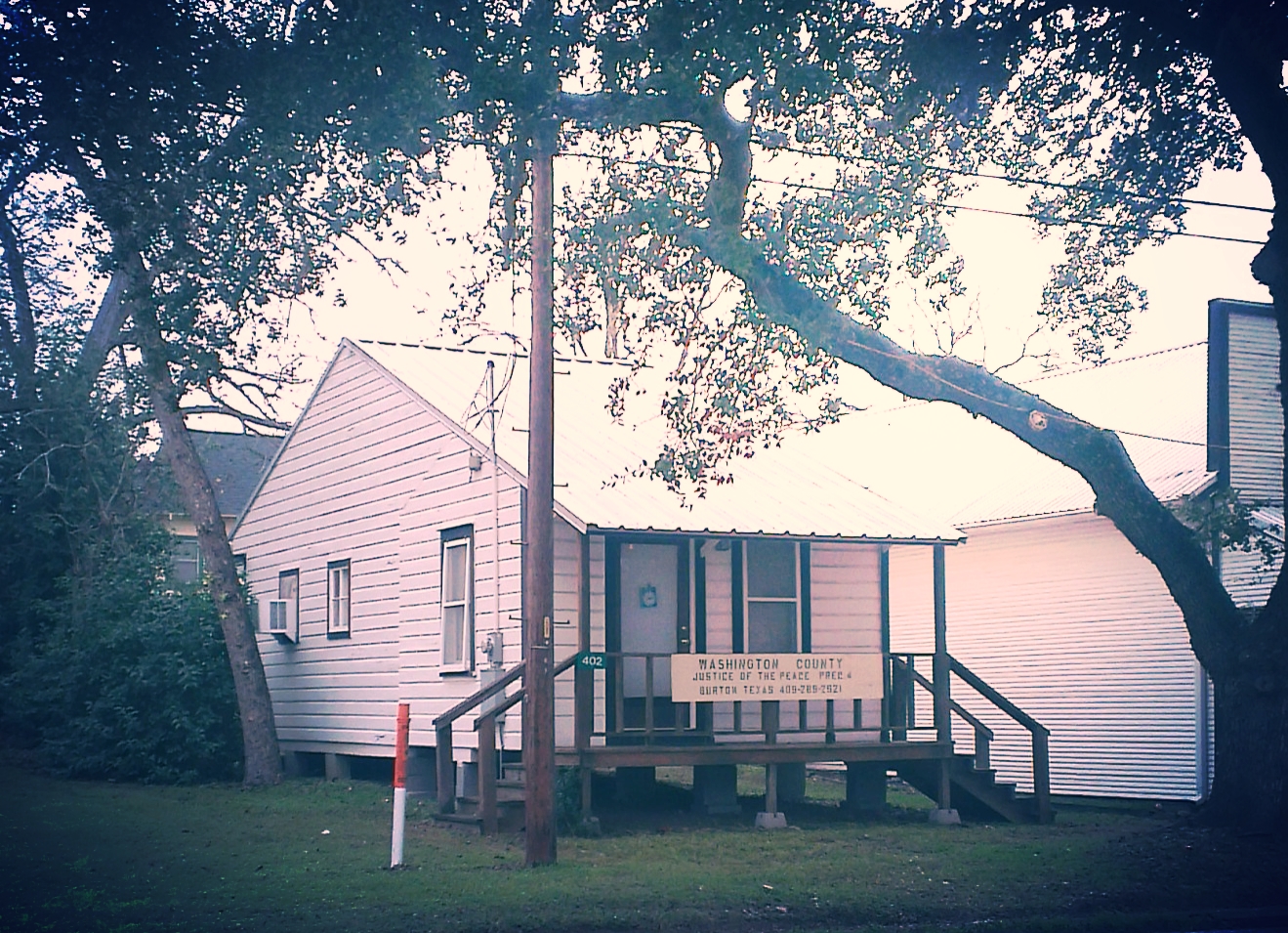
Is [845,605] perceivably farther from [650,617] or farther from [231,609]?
[231,609]

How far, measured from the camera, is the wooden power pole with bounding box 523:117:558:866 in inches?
526

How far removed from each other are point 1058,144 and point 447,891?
11386 millimetres

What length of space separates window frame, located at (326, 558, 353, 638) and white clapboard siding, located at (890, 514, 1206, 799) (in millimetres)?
10115

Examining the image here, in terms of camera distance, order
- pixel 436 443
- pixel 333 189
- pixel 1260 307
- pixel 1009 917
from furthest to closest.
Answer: pixel 1260 307 < pixel 436 443 < pixel 333 189 < pixel 1009 917

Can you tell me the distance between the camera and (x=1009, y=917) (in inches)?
466

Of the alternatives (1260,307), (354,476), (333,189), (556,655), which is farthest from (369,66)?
(1260,307)

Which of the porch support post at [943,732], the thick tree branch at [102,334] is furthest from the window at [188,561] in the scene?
the porch support post at [943,732]

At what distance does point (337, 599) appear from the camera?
78.0ft

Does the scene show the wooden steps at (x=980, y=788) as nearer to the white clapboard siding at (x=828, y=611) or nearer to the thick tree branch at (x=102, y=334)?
the white clapboard siding at (x=828, y=611)

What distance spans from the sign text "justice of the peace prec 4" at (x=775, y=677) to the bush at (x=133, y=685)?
378 inches

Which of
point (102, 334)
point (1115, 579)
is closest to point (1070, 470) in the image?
point (1115, 579)

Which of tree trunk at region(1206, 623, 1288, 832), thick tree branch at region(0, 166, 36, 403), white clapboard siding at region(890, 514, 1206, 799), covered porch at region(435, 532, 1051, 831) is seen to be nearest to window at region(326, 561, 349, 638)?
covered porch at region(435, 532, 1051, 831)

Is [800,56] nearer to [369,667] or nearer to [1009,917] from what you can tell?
[1009,917]

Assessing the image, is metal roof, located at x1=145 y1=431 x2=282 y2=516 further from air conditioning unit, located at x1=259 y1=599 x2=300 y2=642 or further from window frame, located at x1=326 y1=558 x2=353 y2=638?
window frame, located at x1=326 y1=558 x2=353 y2=638
